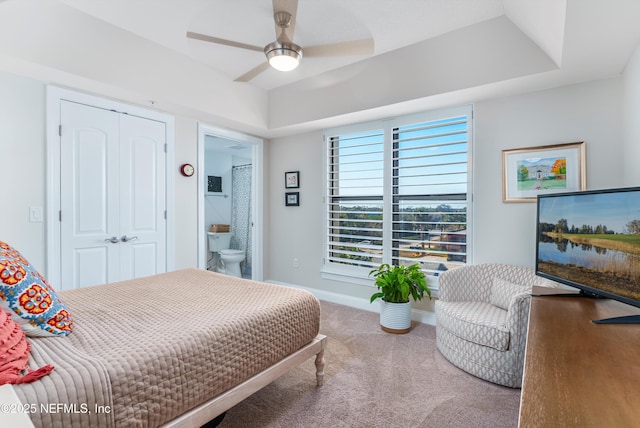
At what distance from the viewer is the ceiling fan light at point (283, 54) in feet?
6.98

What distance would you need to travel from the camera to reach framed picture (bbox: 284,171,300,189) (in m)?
4.43

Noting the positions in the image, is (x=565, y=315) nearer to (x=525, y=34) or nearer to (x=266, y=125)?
(x=525, y=34)

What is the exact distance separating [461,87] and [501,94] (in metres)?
0.46

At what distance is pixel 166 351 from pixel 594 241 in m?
2.21

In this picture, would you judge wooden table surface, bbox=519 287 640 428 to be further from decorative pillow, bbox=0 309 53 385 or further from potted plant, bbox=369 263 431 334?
potted plant, bbox=369 263 431 334

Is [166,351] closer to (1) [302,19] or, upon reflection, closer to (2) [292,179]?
(1) [302,19]

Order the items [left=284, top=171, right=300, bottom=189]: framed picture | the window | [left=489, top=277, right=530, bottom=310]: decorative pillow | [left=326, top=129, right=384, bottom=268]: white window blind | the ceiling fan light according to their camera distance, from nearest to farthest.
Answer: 1. the ceiling fan light
2. [left=489, top=277, right=530, bottom=310]: decorative pillow
3. the window
4. [left=326, top=129, right=384, bottom=268]: white window blind
5. [left=284, top=171, right=300, bottom=189]: framed picture

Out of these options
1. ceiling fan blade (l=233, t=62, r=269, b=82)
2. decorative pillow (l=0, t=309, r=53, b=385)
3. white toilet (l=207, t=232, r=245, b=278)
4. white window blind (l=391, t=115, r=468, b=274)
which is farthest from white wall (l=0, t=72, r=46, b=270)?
white window blind (l=391, t=115, r=468, b=274)

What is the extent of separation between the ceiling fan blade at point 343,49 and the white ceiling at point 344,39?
0.46 metres

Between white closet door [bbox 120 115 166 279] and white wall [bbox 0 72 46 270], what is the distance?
24.4 inches

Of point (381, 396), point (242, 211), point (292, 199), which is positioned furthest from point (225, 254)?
point (381, 396)

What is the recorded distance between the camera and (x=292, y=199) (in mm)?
4492

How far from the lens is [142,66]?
2877 millimetres

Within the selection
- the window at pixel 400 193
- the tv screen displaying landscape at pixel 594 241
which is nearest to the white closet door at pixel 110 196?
the window at pixel 400 193
